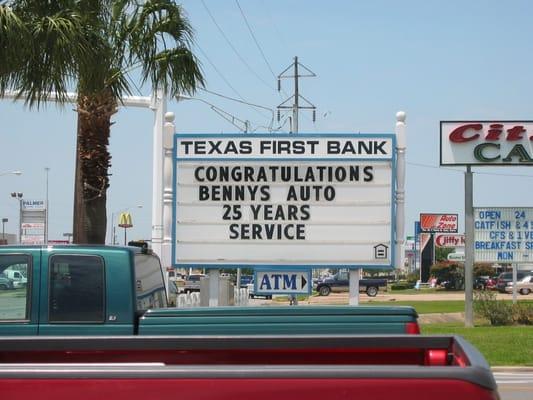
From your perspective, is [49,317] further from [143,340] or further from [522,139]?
[522,139]

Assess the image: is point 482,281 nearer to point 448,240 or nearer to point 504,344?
point 448,240

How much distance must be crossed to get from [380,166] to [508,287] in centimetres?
5541

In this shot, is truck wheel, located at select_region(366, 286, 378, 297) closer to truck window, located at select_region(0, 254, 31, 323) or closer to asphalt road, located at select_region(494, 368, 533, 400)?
asphalt road, located at select_region(494, 368, 533, 400)

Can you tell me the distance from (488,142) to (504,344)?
33.1 ft

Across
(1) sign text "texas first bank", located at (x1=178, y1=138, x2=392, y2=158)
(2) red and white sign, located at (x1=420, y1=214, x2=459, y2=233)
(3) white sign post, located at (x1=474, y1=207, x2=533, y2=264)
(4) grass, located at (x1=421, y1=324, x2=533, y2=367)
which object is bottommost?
(4) grass, located at (x1=421, y1=324, x2=533, y2=367)

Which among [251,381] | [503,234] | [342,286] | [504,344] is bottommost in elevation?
[342,286]

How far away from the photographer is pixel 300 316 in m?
6.69

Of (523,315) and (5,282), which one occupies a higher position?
(5,282)

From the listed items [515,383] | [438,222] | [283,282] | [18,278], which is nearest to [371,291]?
[438,222]

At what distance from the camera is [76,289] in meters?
7.41

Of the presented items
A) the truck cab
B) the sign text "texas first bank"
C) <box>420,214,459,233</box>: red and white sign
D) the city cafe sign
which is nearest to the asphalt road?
the sign text "texas first bank"

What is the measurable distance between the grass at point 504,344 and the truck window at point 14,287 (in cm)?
929

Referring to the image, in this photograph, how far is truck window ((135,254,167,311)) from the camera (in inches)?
300

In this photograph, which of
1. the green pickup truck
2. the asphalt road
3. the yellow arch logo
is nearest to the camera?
the green pickup truck
